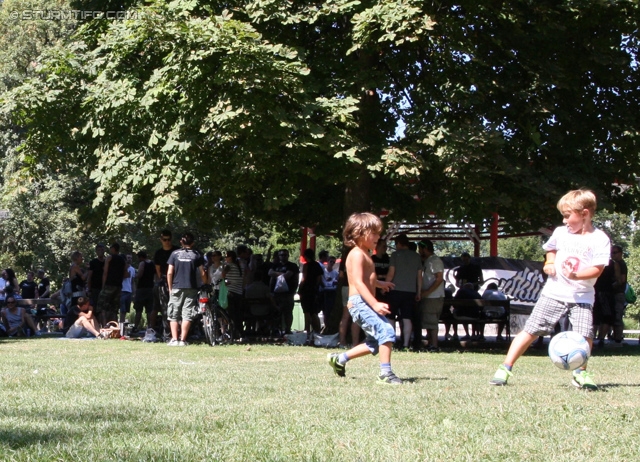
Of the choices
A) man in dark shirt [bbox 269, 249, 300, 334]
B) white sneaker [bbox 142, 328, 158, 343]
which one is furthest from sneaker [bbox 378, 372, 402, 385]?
man in dark shirt [bbox 269, 249, 300, 334]

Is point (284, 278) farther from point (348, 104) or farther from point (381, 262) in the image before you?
point (348, 104)

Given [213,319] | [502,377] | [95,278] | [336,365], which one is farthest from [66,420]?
[95,278]

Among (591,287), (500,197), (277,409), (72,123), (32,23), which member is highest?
(32,23)

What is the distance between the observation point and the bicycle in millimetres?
16516

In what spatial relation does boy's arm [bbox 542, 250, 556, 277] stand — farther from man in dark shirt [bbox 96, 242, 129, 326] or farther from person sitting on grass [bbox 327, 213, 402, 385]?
man in dark shirt [bbox 96, 242, 129, 326]

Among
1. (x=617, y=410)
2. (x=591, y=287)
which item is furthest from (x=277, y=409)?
(x=591, y=287)

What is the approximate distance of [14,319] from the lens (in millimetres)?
22094

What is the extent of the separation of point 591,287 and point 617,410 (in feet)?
5.53

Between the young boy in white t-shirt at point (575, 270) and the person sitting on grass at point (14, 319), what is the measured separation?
54.6 ft

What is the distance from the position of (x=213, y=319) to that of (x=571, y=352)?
997 centimetres

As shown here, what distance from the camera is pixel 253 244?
57.6m

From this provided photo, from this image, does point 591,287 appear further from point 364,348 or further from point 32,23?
point 32,23

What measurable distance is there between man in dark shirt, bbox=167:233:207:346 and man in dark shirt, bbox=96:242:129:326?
3699 millimetres

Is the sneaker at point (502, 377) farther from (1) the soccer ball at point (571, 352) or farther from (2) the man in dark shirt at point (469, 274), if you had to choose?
(2) the man in dark shirt at point (469, 274)
